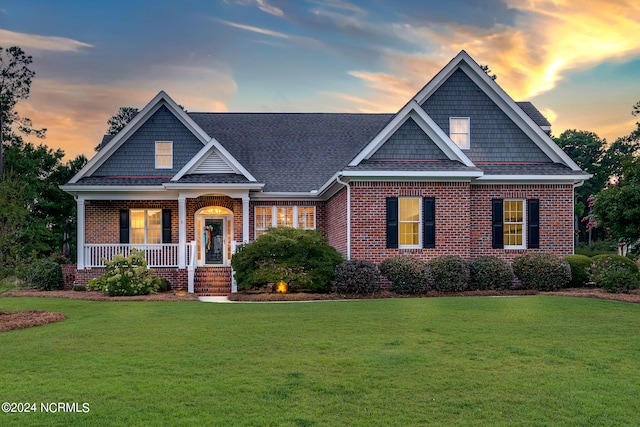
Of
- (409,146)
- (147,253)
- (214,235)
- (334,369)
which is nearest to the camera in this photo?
(334,369)

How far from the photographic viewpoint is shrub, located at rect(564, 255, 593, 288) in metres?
19.5

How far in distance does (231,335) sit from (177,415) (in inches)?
180

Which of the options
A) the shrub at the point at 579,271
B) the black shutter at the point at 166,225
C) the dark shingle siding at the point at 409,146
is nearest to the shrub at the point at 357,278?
the dark shingle siding at the point at 409,146

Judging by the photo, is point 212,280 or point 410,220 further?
point 212,280

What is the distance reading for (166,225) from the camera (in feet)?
78.3

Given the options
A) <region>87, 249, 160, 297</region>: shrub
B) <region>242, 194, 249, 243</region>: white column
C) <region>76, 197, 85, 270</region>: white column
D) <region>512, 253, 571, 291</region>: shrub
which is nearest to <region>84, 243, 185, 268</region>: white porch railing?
<region>76, 197, 85, 270</region>: white column

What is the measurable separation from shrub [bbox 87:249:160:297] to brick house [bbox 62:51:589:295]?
168 centimetres

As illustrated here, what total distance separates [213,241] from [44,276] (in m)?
6.80

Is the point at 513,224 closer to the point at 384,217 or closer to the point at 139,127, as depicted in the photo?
the point at 384,217

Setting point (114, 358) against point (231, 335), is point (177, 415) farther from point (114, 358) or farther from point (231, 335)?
point (231, 335)

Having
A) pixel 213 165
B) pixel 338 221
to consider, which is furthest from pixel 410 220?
pixel 213 165

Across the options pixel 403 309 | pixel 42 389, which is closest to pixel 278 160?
pixel 403 309

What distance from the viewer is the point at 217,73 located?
26750 mm

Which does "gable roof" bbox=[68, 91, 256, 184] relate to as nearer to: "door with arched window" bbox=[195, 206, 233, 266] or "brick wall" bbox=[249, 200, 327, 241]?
"door with arched window" bbox=[195, 206, 233, 266]
